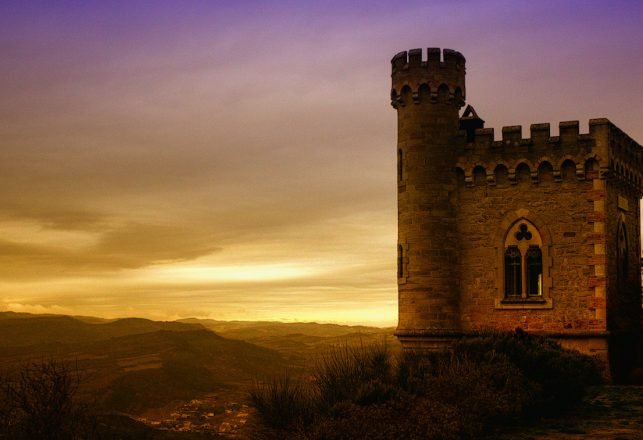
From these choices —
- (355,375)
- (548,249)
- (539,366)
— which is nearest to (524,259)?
(548,249)

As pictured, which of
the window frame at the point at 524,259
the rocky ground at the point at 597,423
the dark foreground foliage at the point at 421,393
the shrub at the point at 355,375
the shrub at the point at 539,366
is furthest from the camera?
the window frame at the point at 524,259

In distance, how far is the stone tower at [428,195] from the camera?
26.2m

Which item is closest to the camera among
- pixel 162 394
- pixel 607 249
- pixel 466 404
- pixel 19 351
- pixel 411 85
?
pixel 466 404

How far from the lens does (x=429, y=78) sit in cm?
2695

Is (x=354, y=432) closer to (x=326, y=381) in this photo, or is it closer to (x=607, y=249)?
(x=326, y=381)

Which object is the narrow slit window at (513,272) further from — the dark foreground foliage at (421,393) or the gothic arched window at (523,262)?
the dark foreground foliage at (421,393)

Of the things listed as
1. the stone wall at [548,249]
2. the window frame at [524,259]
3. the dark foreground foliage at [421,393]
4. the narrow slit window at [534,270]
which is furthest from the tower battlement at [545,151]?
the dark foreground foliage at [421,393]

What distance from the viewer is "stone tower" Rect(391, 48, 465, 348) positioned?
86.0 ft

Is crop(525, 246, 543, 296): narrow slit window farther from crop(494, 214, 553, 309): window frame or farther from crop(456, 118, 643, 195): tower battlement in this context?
crop(456, 118, 643, 195): tower battlement

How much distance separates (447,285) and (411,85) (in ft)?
24.8

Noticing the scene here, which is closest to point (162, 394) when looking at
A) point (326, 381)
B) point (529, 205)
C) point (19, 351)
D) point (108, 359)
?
point (108, 359)

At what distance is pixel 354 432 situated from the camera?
12062 millimetres

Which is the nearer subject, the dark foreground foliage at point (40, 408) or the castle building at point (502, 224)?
the dark foreground foliage at point (40, 408)

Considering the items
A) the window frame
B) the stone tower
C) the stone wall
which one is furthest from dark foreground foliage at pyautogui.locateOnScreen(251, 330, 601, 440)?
the stone tower
